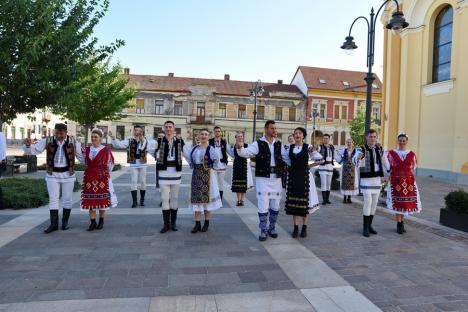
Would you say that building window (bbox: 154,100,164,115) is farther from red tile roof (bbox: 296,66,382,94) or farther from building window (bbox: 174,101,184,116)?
red tile roof (bbox: 296,66,382,94)

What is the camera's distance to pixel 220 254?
513cm

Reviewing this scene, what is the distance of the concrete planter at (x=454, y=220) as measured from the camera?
6810mm

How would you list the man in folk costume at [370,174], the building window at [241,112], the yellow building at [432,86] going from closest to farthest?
the man in folk costume at [370,174] → the yellow building at [432,86] → the building window at [241,112]

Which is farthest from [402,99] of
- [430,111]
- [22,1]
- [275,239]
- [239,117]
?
[239,117]

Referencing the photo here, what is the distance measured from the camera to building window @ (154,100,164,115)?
4591 centimetres

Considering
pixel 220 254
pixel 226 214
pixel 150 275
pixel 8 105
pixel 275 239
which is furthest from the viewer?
pixel 8 105

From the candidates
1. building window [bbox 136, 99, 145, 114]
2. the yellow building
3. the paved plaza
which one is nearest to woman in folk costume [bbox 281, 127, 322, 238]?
the paved plaza

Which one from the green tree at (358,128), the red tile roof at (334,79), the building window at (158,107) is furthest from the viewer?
the red tile roof at (334,79)

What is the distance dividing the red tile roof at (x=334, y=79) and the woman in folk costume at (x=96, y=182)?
4317 cm

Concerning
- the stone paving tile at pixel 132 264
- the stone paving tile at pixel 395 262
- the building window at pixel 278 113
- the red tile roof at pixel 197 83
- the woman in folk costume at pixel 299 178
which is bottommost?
the stone paving tile at pixel 395 262

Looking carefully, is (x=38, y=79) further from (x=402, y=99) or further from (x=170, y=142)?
(x=402, y=99)

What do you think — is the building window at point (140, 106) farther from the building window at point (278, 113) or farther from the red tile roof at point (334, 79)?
the red tile roof at point (334, 79)

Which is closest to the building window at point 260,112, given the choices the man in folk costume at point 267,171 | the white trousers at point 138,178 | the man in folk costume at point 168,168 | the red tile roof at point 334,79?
the red tile roof at point 334,79

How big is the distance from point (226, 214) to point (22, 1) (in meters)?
6.94
